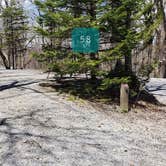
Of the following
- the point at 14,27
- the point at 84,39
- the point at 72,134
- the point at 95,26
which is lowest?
the point at 72,134

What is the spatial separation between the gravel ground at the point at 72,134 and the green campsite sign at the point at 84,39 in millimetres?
1378

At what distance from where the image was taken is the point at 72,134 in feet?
22.6

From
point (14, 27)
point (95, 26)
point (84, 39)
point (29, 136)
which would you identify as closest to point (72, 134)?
point (29, 136)

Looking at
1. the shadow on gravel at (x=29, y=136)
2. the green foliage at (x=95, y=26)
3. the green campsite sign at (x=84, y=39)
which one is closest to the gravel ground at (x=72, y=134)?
the shadow on gravel at (x=29, y=136)

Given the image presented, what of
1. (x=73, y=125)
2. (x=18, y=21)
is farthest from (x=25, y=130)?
(x=18, y=21)

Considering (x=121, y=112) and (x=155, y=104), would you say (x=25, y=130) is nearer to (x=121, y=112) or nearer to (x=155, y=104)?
(x=121, y=112)

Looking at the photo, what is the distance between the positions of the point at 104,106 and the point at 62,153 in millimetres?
4271

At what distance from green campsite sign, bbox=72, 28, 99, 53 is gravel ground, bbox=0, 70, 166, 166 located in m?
1.38

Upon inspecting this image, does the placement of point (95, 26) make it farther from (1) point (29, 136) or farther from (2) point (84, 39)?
(1) point (29, 136)

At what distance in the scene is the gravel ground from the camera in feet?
18.6

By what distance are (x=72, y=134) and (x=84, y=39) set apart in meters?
3.77

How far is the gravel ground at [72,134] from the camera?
568 cm

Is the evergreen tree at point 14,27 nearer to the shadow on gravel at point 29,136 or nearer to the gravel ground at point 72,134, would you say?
the gravel ground at point 72,134

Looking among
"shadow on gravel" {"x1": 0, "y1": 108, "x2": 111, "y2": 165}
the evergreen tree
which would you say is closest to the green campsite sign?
"shadow on gravel" {"x1": 0, "y1": 108, "x2": 111, "y2": 165}
